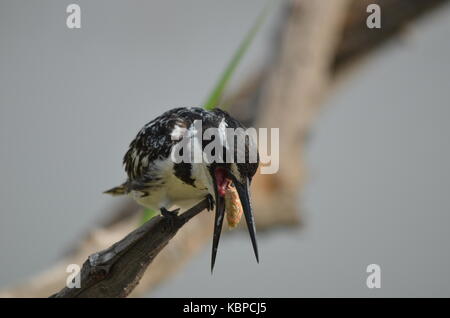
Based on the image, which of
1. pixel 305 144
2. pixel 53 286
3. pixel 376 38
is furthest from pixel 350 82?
pixel 53 286

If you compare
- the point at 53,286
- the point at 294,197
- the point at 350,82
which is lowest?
the point at 53,286

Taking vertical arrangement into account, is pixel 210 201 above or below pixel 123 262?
above

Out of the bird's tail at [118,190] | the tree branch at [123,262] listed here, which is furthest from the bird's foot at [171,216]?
the bird's tail at [118,190]

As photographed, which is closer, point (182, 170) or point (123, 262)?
point (123, 262)

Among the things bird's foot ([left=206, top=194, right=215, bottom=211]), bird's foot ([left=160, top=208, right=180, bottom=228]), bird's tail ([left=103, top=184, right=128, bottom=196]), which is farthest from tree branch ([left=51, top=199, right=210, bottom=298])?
bird's tail ([left=103, top=184, right=128, bottom=196])

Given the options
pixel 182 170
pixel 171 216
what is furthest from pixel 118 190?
pixel 171 216

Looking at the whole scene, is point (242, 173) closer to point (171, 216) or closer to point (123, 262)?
point (171, 216)
